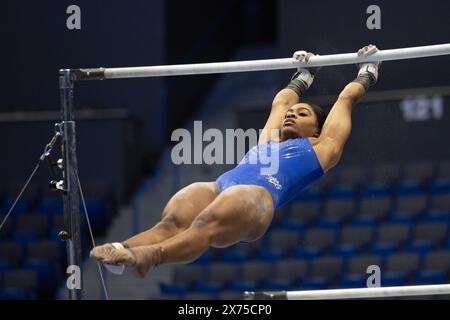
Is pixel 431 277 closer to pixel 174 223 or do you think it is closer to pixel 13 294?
pixel 174 223

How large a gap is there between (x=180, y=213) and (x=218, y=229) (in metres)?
0.29

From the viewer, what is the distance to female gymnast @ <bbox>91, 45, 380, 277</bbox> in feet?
15.8

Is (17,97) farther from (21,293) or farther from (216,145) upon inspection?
(216,145)

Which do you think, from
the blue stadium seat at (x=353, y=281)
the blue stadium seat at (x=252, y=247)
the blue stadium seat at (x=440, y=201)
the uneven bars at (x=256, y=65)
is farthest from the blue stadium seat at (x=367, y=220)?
the uneven bars at (x=256, y=65)

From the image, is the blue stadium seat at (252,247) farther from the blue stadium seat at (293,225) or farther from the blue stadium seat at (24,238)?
the blue stadium seat at (24,238)

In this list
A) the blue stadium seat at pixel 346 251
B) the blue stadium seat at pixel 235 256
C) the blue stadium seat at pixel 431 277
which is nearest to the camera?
the blue stadium seat at pixel 431 277

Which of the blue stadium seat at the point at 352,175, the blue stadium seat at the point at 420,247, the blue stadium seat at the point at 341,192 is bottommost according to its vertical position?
the blue stadium seat at the point at 420,247

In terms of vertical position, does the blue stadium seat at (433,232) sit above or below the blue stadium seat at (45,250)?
above

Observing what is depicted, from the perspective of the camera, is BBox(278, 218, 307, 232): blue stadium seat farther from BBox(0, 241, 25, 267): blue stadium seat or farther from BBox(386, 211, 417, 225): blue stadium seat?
BBox(0, 241, 25, 267): blue stadium seat

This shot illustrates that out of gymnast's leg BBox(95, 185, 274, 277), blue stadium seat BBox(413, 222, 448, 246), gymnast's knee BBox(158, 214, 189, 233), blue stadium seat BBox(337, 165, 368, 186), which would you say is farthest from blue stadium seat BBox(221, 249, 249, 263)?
gymnast's knee BBox(158, 214, 189, 233)

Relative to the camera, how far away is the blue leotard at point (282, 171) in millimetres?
5492

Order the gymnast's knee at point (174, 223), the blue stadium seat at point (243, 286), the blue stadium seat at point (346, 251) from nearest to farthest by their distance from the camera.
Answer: the gymnast's knee at point (174, 223) < the blue stadium seat at point (243, 286) < the blue stadium seat at point (346, 251)

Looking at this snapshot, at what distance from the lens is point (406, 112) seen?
9016mm

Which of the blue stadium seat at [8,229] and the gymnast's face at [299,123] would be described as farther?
the blue stadium seat at [8,229]
